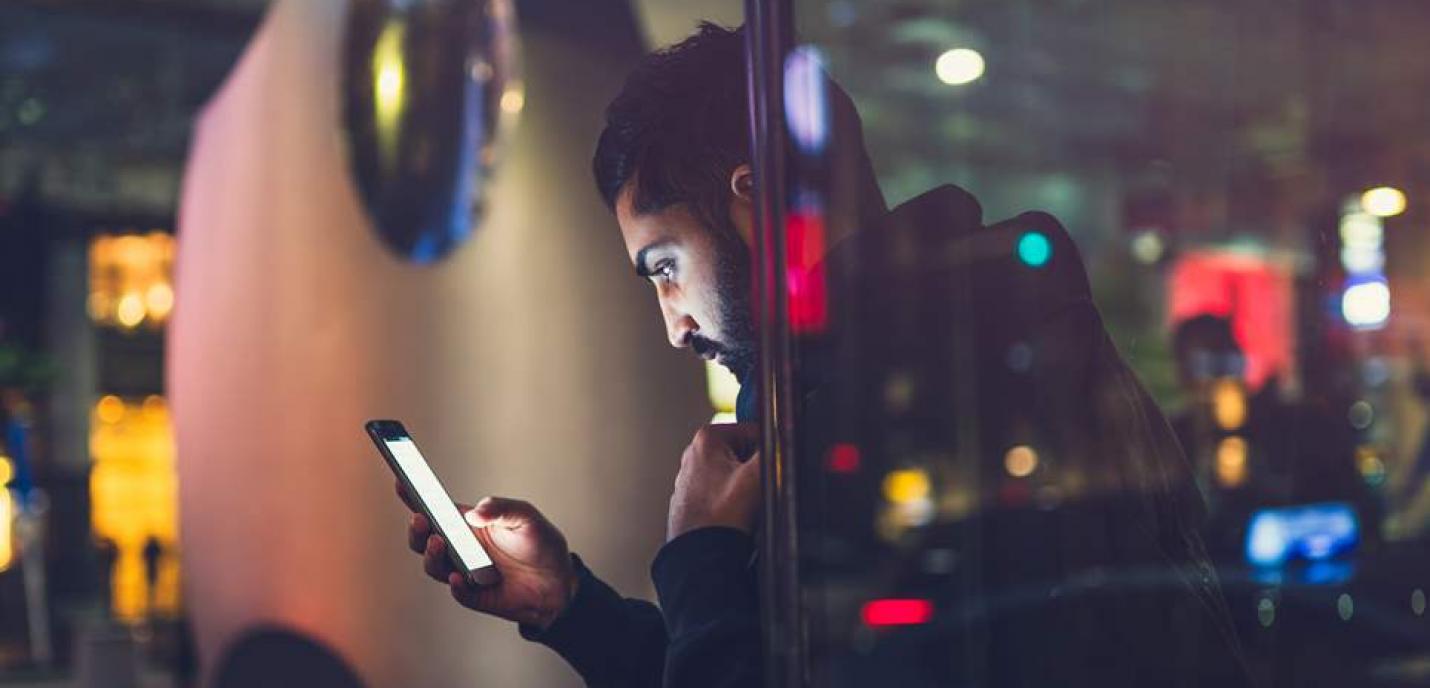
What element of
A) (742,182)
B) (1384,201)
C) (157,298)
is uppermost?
(1384,201)

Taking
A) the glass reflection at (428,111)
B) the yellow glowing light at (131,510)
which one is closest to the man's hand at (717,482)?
the glass reflection at (428,111)

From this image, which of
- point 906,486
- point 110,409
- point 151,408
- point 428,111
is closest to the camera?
point 428,111

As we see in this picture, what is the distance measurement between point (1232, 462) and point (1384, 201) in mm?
1357

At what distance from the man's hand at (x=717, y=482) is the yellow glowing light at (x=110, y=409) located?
20.1ft

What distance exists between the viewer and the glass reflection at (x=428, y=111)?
7.80ft

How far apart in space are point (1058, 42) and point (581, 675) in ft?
50.2

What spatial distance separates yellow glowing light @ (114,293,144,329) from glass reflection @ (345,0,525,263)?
3.97 meters

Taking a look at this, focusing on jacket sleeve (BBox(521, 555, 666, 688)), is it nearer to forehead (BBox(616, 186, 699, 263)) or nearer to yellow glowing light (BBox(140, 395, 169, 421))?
forehead (BBox(616, 186, 699, 263))

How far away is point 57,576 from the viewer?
28.6 ft

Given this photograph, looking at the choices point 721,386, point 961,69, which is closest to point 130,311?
point 721,386

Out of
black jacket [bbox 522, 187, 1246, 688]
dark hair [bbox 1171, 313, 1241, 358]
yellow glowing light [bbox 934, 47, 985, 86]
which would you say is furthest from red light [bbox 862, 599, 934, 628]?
black jacket [bbox 522, 187, 1246, 688]

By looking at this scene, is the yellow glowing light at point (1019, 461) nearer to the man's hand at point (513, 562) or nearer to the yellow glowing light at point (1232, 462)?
the yellow glowing light at point (1232, 462)

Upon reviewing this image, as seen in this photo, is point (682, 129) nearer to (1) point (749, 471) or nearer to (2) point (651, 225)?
(2) point (651, 225)

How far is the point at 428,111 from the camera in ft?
8.10
